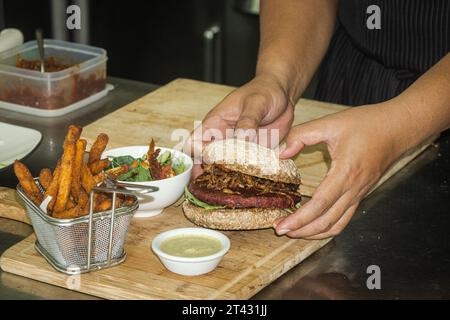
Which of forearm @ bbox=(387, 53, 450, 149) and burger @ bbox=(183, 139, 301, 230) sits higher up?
forearm @ bbox=(387, 53, 450, 149)

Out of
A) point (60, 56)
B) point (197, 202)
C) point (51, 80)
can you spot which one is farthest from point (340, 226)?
point (60, 56)

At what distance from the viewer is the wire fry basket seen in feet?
6.44

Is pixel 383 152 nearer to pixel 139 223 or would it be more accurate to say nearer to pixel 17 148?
pixel 139 223

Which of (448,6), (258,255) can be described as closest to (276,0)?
(448,6)

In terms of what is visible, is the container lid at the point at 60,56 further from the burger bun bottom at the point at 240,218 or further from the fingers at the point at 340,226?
the fingers at the point at 340,226

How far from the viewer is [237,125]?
2406mm

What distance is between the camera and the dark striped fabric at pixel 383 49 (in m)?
2.82

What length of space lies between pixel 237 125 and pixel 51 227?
643mm

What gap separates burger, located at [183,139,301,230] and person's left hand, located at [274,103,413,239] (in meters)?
0.06

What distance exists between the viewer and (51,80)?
9.77 feet

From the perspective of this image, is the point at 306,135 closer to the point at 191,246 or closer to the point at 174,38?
the point at 191,246

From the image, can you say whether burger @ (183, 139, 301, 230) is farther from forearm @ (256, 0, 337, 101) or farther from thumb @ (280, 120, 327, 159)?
forearm @ (256, 0, 337, 101)

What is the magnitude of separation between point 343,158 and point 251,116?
374 mm

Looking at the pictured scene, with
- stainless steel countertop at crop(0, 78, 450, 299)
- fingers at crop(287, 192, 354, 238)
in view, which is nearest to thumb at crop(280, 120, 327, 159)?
fingers at crop(287, 192, 354, 238)
